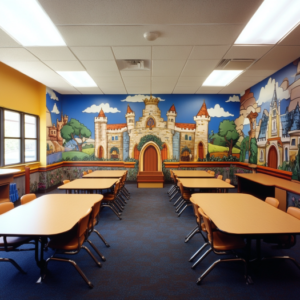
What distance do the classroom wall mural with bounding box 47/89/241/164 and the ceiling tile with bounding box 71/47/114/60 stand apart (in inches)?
135

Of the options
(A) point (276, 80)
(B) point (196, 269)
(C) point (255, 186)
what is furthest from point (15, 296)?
(A) point (276, 80)

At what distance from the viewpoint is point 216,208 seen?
2.74m

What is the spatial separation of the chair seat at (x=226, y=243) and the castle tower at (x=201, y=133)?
550 cm

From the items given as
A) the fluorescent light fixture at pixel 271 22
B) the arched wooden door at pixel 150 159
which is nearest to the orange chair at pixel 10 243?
the fluorescent light fixture at pixel 271 22

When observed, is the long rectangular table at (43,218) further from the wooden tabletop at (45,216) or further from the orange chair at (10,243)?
the orange chair at (10,243)

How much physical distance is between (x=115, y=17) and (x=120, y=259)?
355 centimetres

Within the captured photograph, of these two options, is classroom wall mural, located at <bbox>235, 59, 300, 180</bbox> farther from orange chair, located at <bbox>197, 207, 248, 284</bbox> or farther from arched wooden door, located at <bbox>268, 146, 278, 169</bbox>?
orange chair, located at <bbox>197, 207, 248, 284</bbox>

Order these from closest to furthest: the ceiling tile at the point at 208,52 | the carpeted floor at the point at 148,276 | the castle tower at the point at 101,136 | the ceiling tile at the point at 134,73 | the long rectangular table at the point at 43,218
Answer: the long rectangular table at the point at 43,218, the carpeted floor at the point at 148,276, the ceiling tile at the point at 208,52, the ceiling tile at the point at 134,73, the castle tower at the point at 101,136

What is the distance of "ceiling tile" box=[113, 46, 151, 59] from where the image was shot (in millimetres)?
3953

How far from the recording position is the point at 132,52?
413cm

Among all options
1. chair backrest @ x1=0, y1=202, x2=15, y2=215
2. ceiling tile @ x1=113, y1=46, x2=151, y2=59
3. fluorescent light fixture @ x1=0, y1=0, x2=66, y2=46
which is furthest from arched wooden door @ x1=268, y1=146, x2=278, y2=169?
chair backrest @ x1=0, y1=202, x2=15, y2=215

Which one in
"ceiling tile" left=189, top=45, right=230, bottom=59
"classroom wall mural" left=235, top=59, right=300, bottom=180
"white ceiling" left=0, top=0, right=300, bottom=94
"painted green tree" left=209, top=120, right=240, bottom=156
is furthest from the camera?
"painted green tree" left=209, top=120, right=240, bottom=156

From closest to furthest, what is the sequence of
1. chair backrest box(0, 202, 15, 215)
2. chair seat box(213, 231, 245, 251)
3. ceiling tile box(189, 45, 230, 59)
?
chair seat box(213, 231, 245, 251), chair backrest box(0, 202, 15, 215), ceiling tile box(189, 45, 230, 59)

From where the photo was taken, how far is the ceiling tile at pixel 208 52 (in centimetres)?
392
